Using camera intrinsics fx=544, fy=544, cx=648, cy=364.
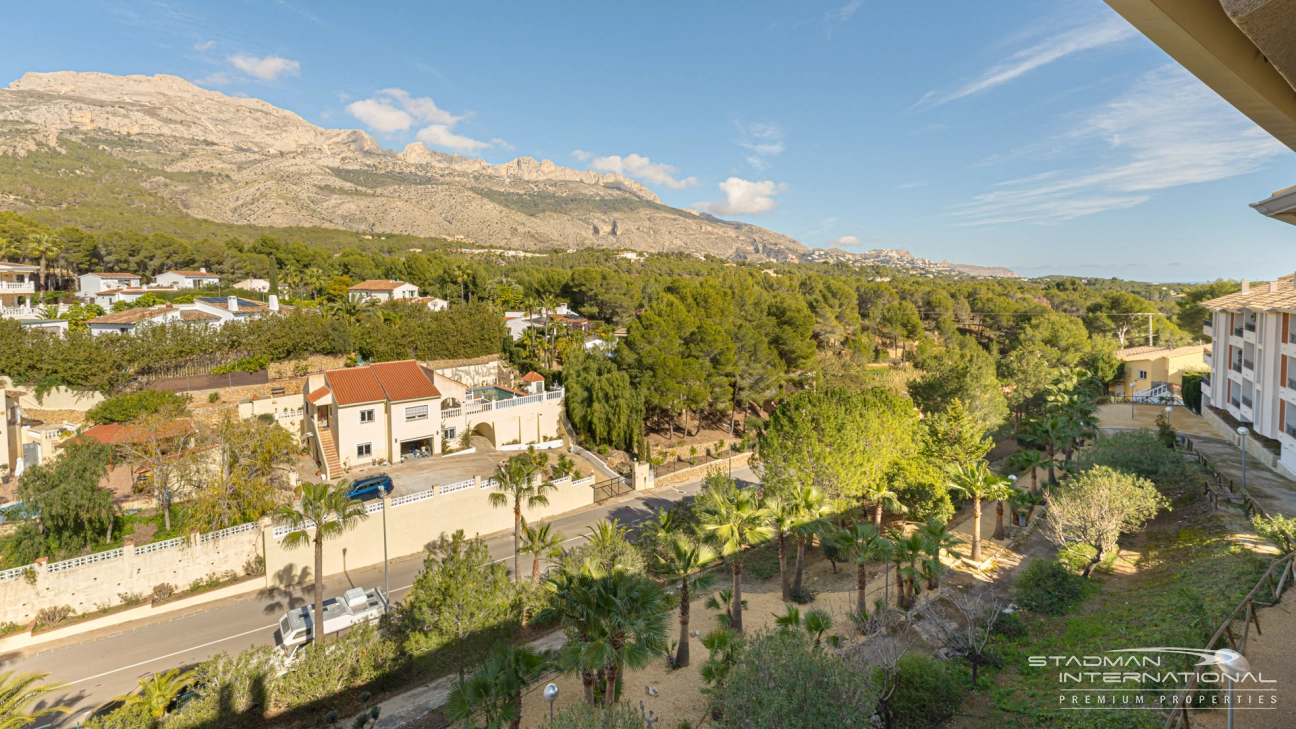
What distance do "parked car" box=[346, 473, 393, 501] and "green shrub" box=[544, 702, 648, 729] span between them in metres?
18.1

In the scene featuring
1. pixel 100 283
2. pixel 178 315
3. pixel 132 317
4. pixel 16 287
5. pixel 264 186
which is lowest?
pixel 132 317

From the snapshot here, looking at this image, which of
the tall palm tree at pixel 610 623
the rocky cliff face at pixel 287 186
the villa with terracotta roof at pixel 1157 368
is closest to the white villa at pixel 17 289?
the tall palm tree at pixel 610 623

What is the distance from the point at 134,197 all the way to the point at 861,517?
129272 millimetres

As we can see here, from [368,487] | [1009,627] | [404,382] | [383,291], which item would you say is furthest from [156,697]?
[383,291]

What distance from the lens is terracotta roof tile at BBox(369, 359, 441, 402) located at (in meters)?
29.6

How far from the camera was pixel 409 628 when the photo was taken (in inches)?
612

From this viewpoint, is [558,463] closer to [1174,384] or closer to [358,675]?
[358,675]

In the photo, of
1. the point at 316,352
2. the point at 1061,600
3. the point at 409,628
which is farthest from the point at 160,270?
the point at 1061,600

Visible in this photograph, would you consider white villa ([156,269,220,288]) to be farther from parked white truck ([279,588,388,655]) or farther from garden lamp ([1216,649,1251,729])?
garden lamp ([1216,649,1251,729])

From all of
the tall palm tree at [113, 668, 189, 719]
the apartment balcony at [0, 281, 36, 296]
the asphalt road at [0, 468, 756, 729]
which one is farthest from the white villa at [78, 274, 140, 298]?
the tall palm tree at [113, 668, 189, 719]

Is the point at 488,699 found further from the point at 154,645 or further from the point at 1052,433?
the point at 1052,433

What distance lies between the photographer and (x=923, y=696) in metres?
12.1

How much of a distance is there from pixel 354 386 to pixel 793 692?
27.1 m

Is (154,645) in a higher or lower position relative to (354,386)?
lower
